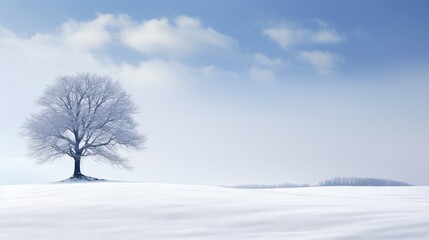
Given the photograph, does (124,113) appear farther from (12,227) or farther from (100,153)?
(12,227)

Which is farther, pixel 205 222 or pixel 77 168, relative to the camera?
pixel 77 168

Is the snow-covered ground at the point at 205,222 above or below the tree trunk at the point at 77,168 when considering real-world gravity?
below

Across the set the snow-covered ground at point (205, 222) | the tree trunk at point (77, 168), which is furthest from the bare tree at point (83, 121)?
the snow-covered ground at point (205, 222)

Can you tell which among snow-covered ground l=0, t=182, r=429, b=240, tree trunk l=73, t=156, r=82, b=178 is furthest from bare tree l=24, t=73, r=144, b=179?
snow-covered ground l=0, t=182, r=429, b=240

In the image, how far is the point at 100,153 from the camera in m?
33.6

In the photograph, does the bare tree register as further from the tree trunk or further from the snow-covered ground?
the snow-covered ground

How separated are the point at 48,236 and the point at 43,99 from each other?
93.4 feet

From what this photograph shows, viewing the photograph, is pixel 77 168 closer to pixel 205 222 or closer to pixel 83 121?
pixel 83 121

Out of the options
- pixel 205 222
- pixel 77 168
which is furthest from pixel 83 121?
pixel 205 222

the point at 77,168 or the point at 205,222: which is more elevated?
the point at 77,168

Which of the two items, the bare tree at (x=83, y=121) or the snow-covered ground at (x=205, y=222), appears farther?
the bare tree at (x=83, y=121)

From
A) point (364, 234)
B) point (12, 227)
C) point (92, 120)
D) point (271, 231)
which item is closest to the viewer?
point (364, 234)

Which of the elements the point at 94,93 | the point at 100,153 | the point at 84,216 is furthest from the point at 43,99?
the point at 84,216

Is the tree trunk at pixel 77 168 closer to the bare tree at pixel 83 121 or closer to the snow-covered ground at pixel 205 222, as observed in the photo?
the bare tree at pixel 83 121
